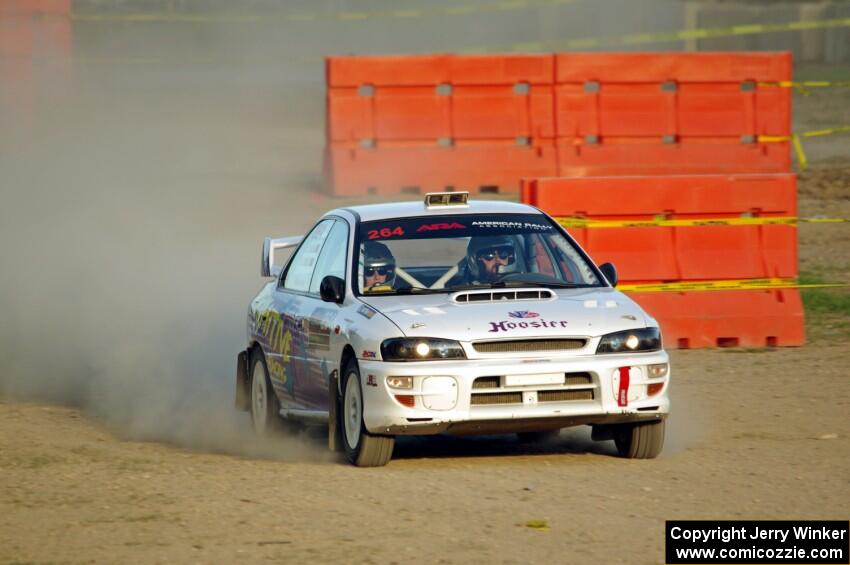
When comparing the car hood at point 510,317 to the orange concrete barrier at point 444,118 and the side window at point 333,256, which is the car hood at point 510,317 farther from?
the orange concrete barrier at point 444,118

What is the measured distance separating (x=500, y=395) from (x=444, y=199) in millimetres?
1893

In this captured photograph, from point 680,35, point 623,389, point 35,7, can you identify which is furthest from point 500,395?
point 680,35

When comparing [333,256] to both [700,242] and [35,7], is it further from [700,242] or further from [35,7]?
[35,7]

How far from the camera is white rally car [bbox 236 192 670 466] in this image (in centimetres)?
922

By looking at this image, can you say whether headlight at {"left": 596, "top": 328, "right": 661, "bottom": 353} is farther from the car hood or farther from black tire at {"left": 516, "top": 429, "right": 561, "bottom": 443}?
black tire at {"left": 516, "top": 429, "right": 561, "bottom": 443}

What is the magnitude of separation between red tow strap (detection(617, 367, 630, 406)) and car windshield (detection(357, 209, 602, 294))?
96 cm

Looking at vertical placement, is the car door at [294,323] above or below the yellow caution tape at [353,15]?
below

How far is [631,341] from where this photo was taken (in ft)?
30.9

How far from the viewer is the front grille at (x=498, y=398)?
30.2 feet

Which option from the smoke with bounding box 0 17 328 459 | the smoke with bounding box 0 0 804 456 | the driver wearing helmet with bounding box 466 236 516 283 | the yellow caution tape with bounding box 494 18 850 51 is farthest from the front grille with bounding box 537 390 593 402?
the yellow caution tape with bounding box 494 18 850 51

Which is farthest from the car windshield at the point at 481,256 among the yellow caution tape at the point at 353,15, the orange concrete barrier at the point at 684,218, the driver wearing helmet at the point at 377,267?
the yellow caution tape at the point at 353,15

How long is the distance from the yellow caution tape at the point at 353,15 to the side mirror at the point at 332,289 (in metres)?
30.4

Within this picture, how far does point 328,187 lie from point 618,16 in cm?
1821

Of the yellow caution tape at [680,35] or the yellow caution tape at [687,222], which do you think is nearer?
the yellow caution tape at [687,222]
